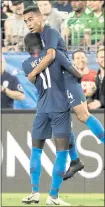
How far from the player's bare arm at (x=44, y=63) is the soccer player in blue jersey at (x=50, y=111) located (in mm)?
74

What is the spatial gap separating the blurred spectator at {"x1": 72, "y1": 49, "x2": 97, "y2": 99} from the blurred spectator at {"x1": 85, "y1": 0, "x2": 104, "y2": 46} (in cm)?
48

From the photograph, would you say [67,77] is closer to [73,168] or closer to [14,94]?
[73,168]

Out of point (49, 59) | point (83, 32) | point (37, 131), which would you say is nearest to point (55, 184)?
point (37, 131)

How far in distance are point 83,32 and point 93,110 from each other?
4.82 feet

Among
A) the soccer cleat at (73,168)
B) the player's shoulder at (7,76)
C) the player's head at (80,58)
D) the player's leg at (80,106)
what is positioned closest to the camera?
the player's leg at (80,106)

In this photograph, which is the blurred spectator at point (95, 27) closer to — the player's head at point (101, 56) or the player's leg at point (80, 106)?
the player's head at point (101, 56)

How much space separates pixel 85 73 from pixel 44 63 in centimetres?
444

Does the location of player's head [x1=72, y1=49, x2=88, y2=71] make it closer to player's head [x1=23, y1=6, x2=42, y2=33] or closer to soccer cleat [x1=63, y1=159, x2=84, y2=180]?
soccer cleat [x1=63, y1=159, x2=84, y2=180]

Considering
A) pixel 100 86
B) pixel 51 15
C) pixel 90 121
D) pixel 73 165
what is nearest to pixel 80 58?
pixel 100 86

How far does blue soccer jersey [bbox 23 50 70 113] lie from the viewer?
31.8 feet

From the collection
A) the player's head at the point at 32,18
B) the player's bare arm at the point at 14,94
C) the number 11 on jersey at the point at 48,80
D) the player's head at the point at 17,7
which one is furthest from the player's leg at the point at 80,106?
the player's head at the point at 17,7

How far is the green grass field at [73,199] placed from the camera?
1261 cm

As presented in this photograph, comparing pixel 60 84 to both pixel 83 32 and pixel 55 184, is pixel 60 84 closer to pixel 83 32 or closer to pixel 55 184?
pixel 55 184

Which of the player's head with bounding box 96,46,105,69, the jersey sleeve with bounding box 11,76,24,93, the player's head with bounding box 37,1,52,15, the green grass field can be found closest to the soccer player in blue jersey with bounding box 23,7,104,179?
the green grass field
